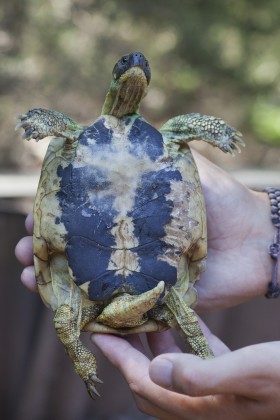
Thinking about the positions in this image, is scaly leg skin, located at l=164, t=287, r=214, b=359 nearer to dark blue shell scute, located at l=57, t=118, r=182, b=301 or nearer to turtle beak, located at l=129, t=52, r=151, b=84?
dark blue shell scute, located at l=57, t=118, r=182, b=301

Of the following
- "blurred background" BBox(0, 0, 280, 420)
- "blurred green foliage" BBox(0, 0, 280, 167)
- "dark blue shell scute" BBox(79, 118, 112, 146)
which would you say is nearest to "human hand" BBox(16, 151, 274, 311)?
"dark blue shell scute" BBox(79, 118, 112, 146)

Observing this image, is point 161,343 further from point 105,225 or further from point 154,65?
point 154,65

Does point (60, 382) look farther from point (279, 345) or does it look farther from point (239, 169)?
point (239, 169)

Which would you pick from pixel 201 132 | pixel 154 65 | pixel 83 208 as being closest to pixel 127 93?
pixel 201 132

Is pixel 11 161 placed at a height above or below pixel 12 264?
above

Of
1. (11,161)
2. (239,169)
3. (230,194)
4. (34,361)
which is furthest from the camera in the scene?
(239,169)

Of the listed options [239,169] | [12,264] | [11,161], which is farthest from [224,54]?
[12,264]

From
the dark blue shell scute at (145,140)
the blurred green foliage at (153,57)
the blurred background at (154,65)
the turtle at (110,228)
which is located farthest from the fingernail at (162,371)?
the blurred green foliage at (153,57)
